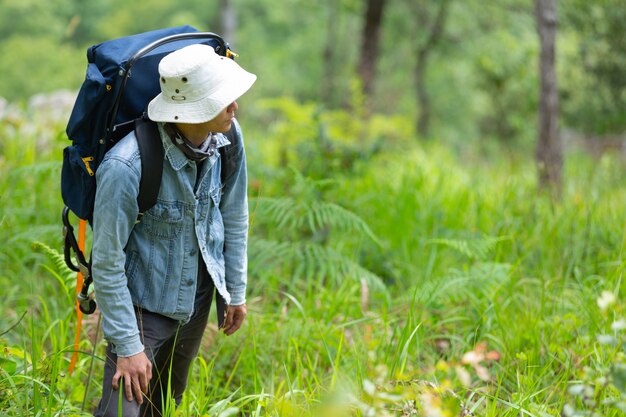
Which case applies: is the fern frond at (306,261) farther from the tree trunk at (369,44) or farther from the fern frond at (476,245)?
the tree trunk at (369,44)

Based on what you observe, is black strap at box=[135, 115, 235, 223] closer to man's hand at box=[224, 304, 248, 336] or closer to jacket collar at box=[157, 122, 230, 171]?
jacket collar at box=[157, 122, 230, 171]

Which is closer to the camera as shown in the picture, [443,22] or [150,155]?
[150,155]

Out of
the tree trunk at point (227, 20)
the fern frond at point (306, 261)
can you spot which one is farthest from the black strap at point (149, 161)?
the tree trunk at point (227, 20)

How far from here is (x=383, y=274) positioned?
190 inches

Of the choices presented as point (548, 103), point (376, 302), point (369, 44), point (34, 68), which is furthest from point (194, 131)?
point (34, 68)

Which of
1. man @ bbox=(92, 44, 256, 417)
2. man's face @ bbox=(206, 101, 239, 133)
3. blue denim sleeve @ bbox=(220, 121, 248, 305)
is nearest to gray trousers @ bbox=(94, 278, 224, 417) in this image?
man @ bbox=(92, 44, 256, 417)

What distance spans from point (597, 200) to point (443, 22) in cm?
956

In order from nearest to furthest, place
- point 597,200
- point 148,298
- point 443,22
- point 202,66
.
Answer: point 202,66 → point 148,298 → point 597,200 → point 443,22

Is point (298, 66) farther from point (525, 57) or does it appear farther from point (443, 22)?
point (525, 57)

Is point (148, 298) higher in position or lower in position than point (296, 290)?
higher

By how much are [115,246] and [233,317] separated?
2.48 feet

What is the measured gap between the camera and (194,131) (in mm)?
2293

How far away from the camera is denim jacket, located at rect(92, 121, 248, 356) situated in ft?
7.07

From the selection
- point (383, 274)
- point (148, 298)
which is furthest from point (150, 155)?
point (383, 274)
